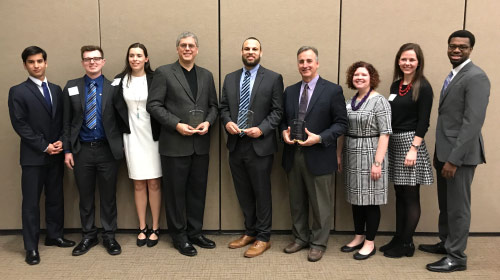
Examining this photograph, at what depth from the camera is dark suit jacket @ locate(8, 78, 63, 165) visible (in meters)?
2.86

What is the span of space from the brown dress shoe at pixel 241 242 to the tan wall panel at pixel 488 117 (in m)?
2.09

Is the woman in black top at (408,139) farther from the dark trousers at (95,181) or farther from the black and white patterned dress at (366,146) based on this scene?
the dark trousers at (95,181)

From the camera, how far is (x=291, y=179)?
9.95ft

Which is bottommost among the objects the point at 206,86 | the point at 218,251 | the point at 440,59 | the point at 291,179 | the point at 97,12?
the point at 218,251

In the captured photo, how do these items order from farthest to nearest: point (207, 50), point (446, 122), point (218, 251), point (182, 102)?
1. point (207, 50)
2. point (218, 251)
3. point (182, 102)
4. point (446, 122)

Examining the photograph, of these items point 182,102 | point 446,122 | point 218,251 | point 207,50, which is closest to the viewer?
point 446,122

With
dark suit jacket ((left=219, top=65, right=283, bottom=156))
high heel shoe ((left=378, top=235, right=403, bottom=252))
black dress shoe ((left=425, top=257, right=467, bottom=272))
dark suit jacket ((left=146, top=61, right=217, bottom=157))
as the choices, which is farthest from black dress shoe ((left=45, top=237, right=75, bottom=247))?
black dress shoe ((left=425, top=257, right=467, bottom=272))

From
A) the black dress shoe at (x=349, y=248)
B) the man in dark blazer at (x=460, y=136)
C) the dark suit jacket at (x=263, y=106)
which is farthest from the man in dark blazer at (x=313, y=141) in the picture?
the man in dark blazer at (x=460, y=136)

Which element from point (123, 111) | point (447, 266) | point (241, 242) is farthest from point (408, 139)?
point (123, 111)

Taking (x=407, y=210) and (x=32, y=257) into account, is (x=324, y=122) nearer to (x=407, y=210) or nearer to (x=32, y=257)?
(x=407, y=210)

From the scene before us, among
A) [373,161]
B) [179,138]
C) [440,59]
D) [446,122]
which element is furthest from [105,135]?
[440,59]

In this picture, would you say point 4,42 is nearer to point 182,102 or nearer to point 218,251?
point 182,102

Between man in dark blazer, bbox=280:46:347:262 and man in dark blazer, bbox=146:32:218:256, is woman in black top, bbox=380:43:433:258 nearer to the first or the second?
man in dark blazer, bbox=280:46:347:262

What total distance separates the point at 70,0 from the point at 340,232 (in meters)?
3.24
